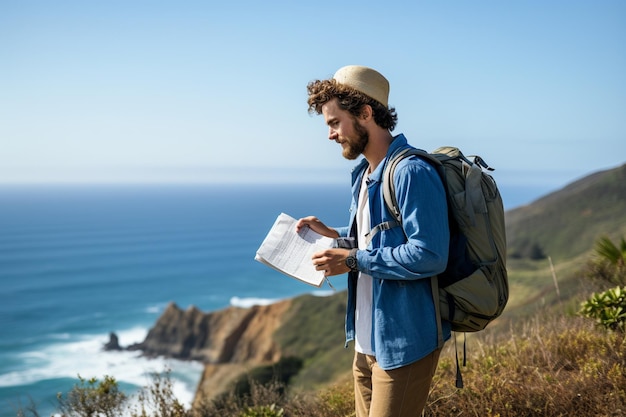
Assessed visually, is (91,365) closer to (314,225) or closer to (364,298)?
(314,225)

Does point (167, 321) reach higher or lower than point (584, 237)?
lower

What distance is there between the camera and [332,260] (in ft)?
7.44

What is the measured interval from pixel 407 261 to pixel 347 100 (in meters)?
0.66

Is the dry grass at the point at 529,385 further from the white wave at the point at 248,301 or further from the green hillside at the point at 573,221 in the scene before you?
the white wave at the point at 248,301

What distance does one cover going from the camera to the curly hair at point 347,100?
2.31 meters

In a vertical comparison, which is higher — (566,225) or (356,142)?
(356,142)

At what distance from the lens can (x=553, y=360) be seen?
180 inches

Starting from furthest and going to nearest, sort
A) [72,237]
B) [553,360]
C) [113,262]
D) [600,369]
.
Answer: [72,237] < [113,262] < [553,360] < [600,369]

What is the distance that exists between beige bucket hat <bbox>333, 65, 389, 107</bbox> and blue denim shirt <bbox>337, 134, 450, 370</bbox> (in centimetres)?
19

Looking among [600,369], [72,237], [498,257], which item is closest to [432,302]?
[498,257]

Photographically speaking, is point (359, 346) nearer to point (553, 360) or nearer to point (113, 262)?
point (553, 360)

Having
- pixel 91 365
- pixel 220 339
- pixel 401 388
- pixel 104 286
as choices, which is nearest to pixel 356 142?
pixel 401 388

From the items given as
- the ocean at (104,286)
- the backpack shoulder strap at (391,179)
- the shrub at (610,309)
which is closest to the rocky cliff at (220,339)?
the ocean at (104,286)

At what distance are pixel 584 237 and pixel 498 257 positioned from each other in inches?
1969
